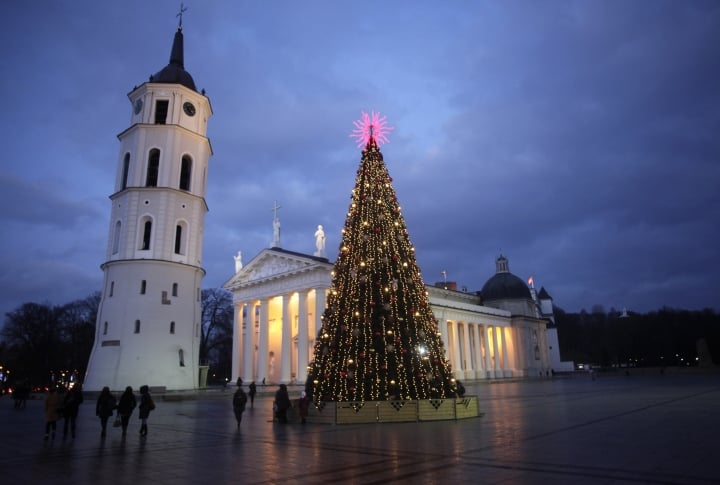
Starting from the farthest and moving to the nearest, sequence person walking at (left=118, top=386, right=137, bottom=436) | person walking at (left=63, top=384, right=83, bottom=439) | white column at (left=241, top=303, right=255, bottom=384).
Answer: white column at (left=241, top=303, right=255, bottom=384), person walking at (left=118, top=386, right=137, bottom=436), person walking at (left=63, top=384, right=83, bottom=439)

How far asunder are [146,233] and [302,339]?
1821cm

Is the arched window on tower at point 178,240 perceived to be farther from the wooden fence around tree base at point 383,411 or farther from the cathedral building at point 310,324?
the wooden fence around tree base at point 383,411

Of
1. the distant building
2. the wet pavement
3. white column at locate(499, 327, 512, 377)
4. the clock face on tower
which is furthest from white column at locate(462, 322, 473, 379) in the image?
the wet pavement

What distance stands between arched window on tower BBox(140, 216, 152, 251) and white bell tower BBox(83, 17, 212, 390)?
0.22ft

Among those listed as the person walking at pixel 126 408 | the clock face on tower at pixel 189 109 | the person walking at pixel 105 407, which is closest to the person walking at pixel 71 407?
the person walking at pixel 105 407

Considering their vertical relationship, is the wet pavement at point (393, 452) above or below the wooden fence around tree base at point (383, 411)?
below

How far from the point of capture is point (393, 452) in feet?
32.2

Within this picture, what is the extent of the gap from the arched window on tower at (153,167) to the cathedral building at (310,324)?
576 inches

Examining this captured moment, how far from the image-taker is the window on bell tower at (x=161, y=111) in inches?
1406

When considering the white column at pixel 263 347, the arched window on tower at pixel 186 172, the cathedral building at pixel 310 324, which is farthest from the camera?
the white column at pixel 263 347

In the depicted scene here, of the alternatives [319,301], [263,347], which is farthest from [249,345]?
[319,301]

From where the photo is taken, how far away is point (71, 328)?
198ft

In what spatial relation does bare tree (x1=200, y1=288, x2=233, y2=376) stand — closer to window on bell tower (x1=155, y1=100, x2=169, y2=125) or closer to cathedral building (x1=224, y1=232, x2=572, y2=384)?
cathedral building (x1=224, y1=232, x2=572, y2=384)

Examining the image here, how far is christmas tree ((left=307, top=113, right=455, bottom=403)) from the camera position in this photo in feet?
52.0
